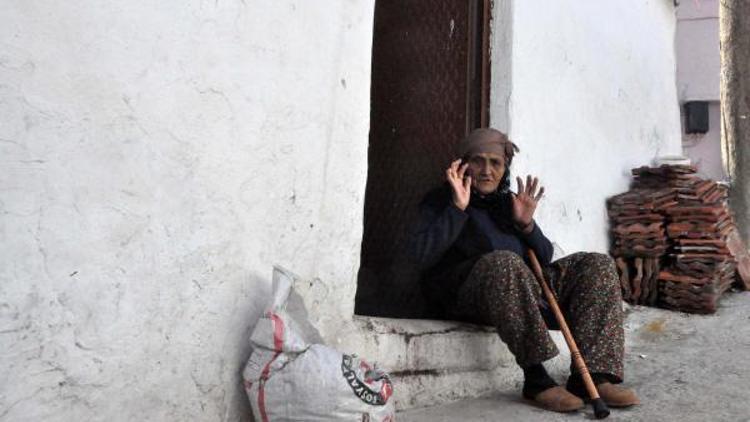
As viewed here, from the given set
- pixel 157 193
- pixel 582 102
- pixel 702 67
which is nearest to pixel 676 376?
pixel 582 102

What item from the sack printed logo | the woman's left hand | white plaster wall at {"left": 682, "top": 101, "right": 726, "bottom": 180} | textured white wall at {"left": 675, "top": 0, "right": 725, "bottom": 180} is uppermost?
textured white wall at {"left": 675, "top": 0, "right": 725, "bottom": 180}

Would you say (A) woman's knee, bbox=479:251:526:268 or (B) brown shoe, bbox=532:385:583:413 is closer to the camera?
(B) brown shoe, bbox=532:385:583:413

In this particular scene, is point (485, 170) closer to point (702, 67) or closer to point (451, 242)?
point (451, 242)

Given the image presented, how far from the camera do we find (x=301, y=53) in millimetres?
2338

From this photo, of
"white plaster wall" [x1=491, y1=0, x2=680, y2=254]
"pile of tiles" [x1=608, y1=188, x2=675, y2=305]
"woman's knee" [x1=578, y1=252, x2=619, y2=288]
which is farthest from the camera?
"pile of tiles" [x1=608, y1=188, x2=675, y2=305]

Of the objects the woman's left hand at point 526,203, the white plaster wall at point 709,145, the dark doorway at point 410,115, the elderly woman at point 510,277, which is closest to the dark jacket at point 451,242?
the elderly woman at point 510,277

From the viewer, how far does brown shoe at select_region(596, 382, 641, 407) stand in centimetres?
262

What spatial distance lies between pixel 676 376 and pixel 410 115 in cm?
190

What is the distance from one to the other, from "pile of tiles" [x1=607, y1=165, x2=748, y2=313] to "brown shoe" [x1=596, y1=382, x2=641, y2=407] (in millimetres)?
2429

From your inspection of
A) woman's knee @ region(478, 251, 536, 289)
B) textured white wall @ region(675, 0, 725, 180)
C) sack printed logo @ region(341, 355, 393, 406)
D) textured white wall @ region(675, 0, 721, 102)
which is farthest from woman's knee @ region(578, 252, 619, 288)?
textured white wall @ region(675, 0, 721, 102)

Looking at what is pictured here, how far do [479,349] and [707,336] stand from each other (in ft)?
6.24

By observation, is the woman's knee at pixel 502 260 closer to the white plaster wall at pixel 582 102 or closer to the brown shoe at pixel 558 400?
the brown shoe at pixel 558 400

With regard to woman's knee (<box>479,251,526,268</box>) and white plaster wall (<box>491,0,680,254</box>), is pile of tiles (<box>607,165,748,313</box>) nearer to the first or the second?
white plaster wall (<box>491,0,680,254</box>)

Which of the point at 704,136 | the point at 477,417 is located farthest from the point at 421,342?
the point at 704,136
